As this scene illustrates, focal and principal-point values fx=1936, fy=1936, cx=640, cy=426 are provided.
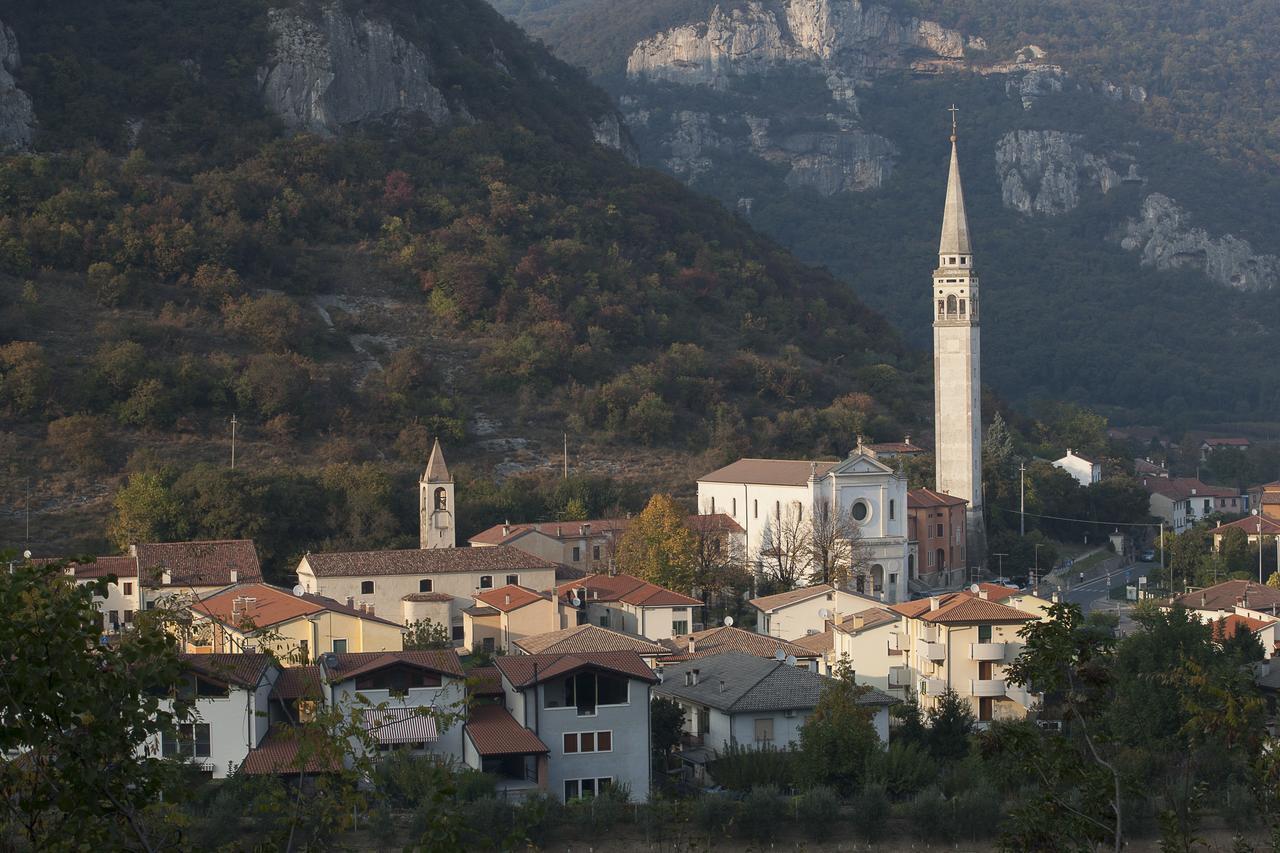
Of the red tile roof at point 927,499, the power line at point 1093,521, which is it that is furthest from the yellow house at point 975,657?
the power line at point 1093,521

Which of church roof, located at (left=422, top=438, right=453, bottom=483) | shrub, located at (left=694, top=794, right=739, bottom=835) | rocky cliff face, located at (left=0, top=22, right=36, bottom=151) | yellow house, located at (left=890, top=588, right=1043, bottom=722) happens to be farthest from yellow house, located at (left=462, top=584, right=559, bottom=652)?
rocky cliff face, located at (left=0, top=22, right=36, bottom=151)

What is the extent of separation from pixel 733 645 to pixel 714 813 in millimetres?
12110

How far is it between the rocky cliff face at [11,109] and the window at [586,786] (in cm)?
5576

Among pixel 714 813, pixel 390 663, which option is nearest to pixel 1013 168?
pixel 390 663

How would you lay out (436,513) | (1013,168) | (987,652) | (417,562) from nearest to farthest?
(987,652)
(417,562)
(436,513)
(1013,168)

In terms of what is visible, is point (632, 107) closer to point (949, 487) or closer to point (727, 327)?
point (727, 327)

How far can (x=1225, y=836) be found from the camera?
28.9m

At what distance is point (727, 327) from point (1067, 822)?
7364cm

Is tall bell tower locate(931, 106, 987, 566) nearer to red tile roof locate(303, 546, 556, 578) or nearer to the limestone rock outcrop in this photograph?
red tile roof locate(303, 546, 556, 578)

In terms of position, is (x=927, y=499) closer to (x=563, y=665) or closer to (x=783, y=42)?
(x=563, y=665)

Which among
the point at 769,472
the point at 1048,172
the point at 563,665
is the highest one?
the point at 1048,172

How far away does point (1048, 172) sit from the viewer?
559 ft

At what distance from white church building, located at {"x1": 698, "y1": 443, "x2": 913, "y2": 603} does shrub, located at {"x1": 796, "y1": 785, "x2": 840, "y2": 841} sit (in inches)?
1069

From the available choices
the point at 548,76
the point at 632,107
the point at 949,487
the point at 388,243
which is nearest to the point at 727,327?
the point at 388,243
